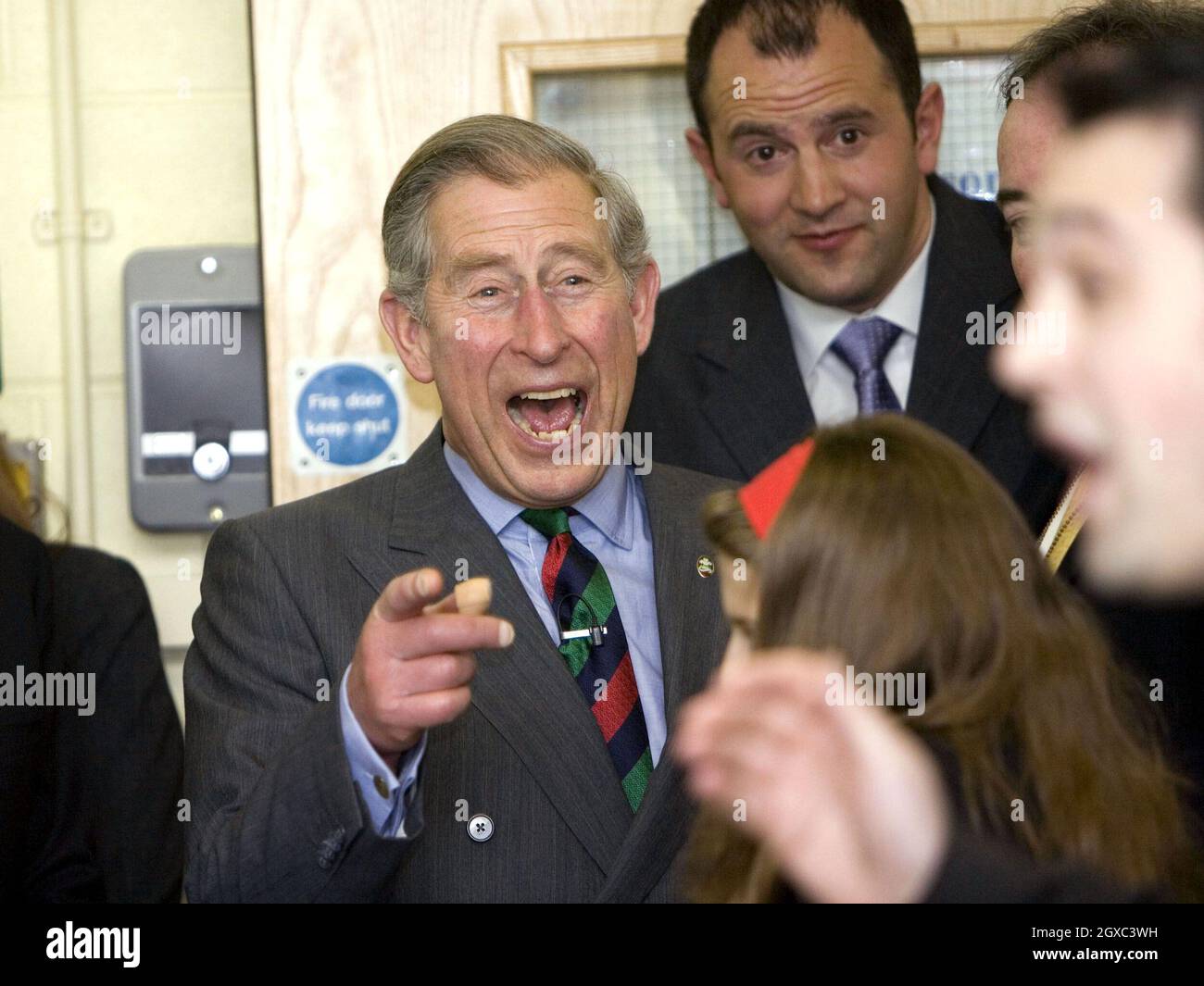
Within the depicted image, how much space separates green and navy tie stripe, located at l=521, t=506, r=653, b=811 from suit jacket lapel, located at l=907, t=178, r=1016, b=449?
57 cm

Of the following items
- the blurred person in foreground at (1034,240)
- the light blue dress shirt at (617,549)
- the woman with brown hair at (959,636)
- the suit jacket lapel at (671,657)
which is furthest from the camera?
the light blue dress shirt at (617,549)

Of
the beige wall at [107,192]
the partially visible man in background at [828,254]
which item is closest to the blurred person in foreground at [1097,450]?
the partially visible man in background at [828,254]

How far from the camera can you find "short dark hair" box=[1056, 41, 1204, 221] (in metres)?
0.65

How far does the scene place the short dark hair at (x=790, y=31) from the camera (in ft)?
6.23

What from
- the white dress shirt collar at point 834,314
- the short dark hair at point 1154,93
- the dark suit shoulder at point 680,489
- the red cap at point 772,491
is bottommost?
the dark suit shoulder at point 680,489

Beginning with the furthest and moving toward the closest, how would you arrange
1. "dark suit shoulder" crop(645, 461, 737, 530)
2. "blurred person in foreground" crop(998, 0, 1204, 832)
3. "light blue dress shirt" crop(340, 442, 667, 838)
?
"dark suit shoulder" crop(645, 461, 737, 530)
"light blue dress shirt" crop(340, 442, 667, 838)
"blurred person in foreground" crop(998, 0, 1204, 832)

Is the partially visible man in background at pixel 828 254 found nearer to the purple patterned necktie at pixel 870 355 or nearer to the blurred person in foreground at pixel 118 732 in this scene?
the purple patterned necktie at pixel 870 355

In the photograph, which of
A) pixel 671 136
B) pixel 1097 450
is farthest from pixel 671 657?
pixel 671 136

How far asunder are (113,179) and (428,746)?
131cm

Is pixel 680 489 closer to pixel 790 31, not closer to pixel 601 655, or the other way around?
pixel 601 655

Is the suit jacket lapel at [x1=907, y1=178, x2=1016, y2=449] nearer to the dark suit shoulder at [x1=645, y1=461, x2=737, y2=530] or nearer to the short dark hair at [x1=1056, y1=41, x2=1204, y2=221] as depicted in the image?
the dark suit shoulder at [x1=645, y1=461, x2=737, y2=530]

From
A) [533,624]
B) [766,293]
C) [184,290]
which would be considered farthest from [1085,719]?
[184,290]

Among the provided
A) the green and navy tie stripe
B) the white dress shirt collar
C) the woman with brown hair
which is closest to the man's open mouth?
the green and navy tie stripe

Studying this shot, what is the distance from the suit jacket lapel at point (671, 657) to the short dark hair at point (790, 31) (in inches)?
23.8
